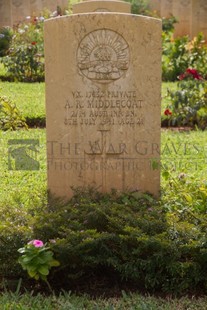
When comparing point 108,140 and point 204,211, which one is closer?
point 204,211

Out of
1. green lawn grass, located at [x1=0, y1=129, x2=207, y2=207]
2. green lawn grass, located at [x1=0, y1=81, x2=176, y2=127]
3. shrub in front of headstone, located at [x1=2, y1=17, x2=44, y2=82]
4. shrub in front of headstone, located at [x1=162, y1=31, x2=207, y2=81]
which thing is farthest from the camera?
shrub in front of headstone, located at [x1=162, y1=31, x2=207, y2=81]

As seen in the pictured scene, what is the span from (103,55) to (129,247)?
1573 mm

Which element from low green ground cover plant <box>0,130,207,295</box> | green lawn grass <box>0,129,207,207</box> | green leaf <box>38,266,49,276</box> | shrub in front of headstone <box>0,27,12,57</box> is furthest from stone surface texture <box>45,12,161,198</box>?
shrub in front of headstone <box>0,27,12,57</box>

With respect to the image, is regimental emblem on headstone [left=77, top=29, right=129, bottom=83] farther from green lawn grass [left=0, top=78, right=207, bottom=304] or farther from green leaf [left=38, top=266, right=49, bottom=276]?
green leaf [left=38, top=266, right=49, bottom=276]

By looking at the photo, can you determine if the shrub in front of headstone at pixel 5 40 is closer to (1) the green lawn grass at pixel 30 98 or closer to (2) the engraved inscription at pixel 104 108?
(1) the green lawn grass at pixel 30 98

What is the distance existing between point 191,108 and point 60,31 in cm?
408

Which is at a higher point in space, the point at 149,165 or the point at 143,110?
the point at 143,110

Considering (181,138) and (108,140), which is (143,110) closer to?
(108,140)

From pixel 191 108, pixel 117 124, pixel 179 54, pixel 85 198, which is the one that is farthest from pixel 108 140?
pixel 179 54

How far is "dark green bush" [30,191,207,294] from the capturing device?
13.6 feet

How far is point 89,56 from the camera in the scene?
5.03 meters

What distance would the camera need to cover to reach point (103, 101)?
510 cm

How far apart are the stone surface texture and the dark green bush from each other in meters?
0.67

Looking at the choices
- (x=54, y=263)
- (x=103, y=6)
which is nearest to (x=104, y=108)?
(x=54, y=263)
